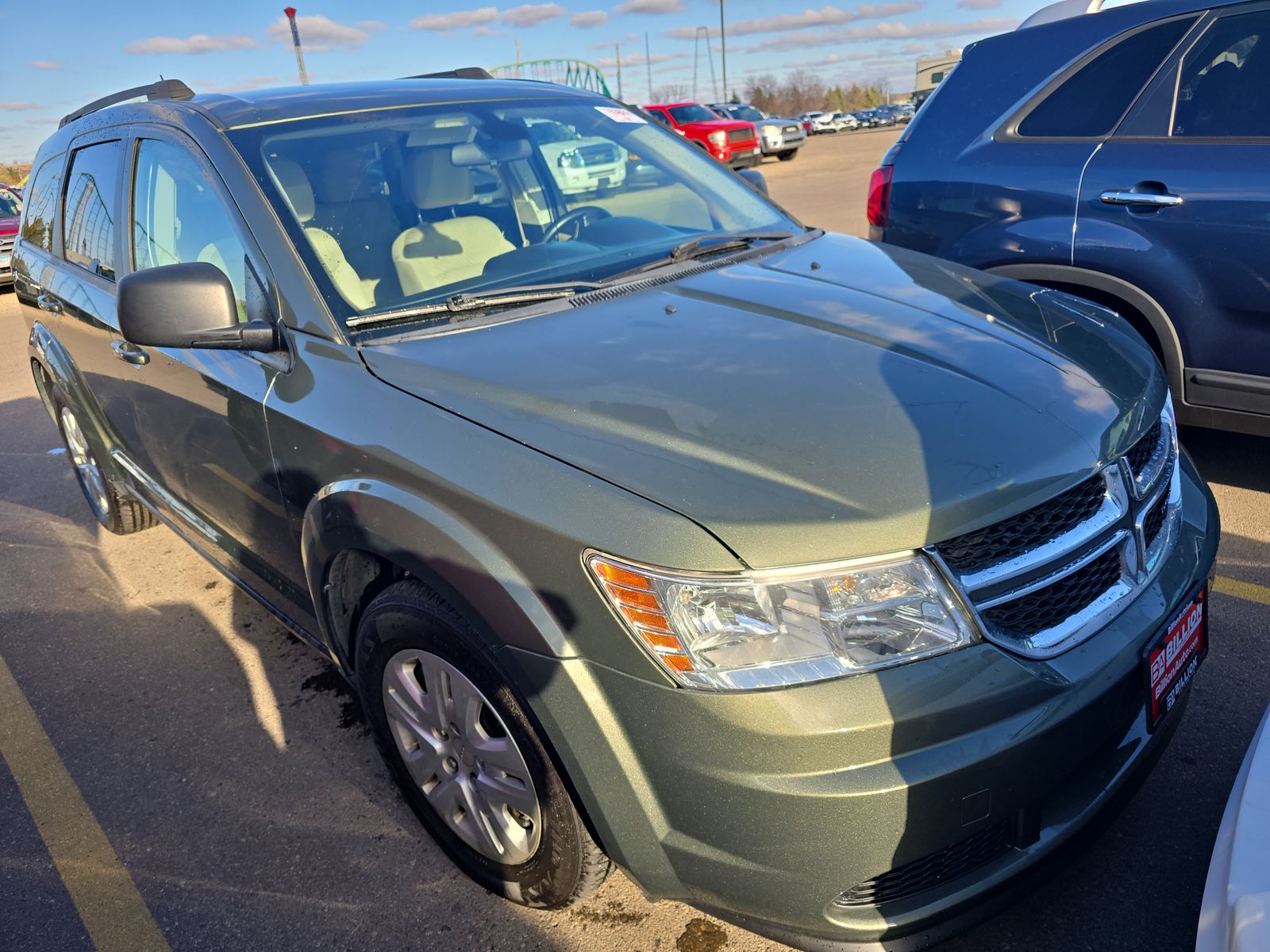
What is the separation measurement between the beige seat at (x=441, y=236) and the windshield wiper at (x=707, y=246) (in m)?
Answer: 0.39

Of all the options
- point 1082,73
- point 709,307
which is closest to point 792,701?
point 709,307

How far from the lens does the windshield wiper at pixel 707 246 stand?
2.78 meters

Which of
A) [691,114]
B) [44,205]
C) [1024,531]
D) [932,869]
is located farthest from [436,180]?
[691,114]

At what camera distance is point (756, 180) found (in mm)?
4039

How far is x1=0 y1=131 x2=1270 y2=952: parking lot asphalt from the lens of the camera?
2195 millimetres

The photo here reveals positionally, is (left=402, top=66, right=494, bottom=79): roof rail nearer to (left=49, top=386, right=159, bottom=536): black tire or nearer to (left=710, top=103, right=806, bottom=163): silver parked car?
(left=49, top=386, right=159, bottom=536): black tire

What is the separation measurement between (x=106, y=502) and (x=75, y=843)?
234cm

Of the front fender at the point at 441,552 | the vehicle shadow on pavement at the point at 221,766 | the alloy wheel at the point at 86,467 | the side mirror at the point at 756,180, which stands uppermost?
the side mirror at the point at 756,180

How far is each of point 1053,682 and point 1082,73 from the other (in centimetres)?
311

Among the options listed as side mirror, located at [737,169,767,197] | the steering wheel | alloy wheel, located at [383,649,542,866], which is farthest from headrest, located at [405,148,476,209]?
alloy wheel, located at [383,649,542,866]

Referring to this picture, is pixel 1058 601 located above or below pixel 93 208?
below

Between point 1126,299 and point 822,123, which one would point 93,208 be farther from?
point 822,123

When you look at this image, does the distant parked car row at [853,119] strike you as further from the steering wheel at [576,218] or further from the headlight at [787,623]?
the headlight at [787,623]

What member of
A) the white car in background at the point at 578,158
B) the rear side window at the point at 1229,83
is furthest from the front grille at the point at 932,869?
the rear side window at the point at 1229,83
